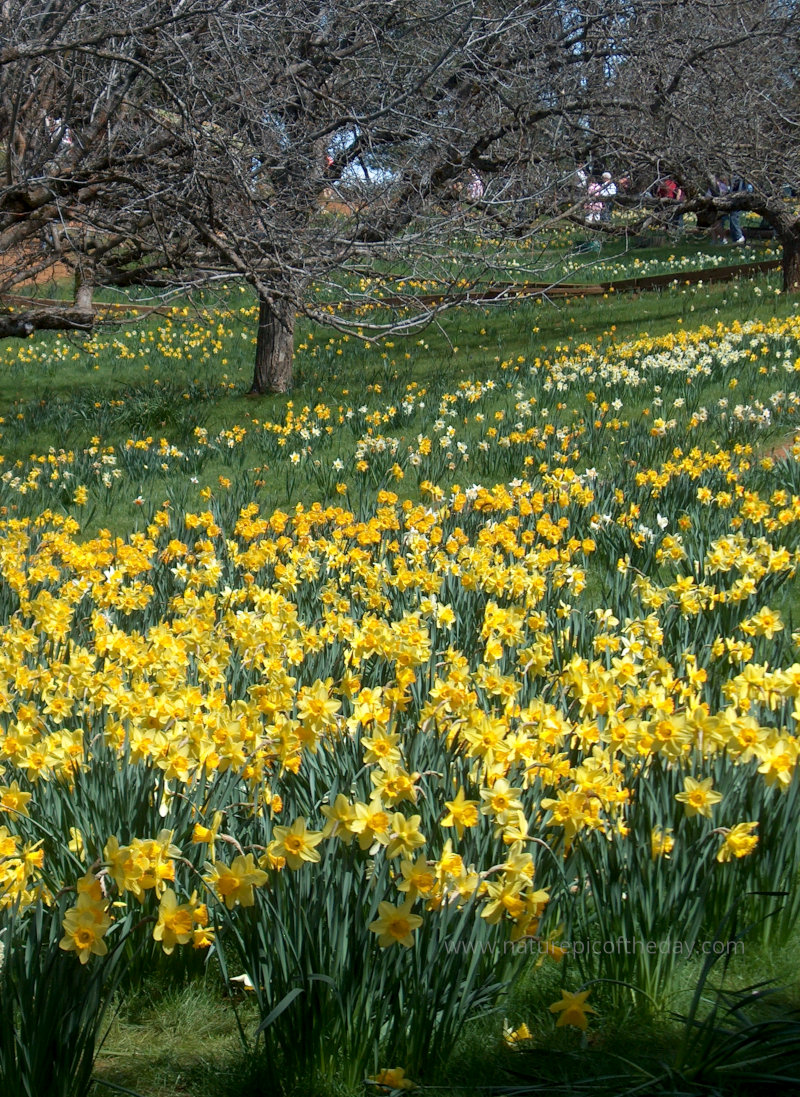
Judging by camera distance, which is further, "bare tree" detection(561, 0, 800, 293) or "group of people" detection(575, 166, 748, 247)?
"bare tree" detection(561, 0, 800, 293)

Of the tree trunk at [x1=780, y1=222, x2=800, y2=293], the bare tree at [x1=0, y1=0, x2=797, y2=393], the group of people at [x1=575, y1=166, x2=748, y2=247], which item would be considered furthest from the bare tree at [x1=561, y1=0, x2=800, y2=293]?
the tree trunk at [x1=780, y1=222, x2=800, y2=293]

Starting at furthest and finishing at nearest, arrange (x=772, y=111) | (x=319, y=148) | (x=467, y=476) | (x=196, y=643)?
(x=772, y=111), (x=467, y=476), (x=319, y=148), (x=196, y=643)

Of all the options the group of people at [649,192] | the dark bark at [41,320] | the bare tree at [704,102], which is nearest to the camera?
the dark bark at [41,320]

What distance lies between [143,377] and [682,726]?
12.5m

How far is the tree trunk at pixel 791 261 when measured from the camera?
14.0m

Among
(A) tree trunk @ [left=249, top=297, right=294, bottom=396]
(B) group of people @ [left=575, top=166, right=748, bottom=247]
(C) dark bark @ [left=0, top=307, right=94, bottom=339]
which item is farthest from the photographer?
(A) tree trunk @ [left=249, top=297, right=294, bottom=396]

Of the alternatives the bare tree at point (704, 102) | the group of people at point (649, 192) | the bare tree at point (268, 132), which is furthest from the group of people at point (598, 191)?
the bare tree at point (268, 132)

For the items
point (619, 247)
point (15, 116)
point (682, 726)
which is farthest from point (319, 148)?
point (619, 247)

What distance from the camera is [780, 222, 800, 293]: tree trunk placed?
14.0 metres

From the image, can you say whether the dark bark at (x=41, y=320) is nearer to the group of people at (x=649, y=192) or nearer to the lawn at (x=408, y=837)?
the lawn at (x=408, y=837)

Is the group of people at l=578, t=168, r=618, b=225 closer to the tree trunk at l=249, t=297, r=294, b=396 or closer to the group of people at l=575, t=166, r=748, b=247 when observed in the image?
the group of people at l=575, t=166, r=748, b=247

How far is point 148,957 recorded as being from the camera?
2.40 meters

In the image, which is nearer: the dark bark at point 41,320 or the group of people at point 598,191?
the dark bark at point 41,320

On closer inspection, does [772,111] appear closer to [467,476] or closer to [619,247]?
[467,476]
